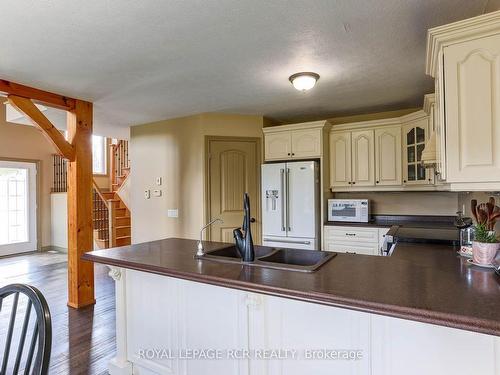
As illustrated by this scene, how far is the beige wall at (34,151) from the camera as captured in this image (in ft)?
20.0

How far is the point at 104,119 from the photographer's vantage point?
455cm

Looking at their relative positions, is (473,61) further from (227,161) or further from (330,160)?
(227,161)

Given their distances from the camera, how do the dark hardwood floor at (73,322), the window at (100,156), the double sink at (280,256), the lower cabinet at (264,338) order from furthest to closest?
the window at (100,156) < the dark hardwood floor at (73,322) < the double sink at (280,256) < the lower cabinet at (264,338)

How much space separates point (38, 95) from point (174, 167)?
6.07ft

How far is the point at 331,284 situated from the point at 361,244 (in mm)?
2546

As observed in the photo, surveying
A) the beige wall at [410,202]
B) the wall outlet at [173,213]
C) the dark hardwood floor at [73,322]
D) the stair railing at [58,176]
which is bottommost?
the dark hardwood floor at [73,322]

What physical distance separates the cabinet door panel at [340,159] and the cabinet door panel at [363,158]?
63 mm

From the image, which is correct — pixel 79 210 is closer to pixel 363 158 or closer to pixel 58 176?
pixel 363 158

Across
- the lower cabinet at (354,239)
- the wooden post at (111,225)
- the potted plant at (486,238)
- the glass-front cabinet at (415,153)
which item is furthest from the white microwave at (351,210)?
the wooden post at (111,225)

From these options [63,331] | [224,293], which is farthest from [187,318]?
[63,331]

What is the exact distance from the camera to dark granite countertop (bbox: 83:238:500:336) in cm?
109

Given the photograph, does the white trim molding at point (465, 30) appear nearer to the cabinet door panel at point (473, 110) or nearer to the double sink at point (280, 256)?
the cabinet door panel at point (473, 110)

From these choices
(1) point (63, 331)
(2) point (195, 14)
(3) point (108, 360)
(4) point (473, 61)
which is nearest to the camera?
(4) point (473, 61)

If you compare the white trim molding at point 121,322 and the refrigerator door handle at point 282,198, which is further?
the refrigerator door handle at point 282,198
